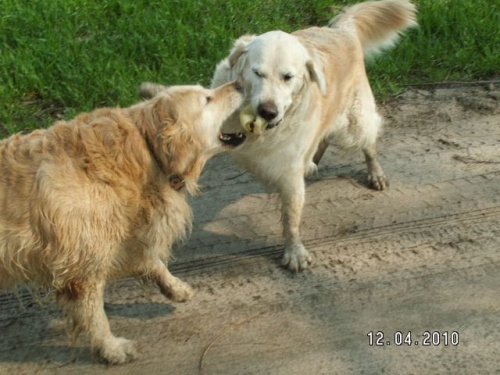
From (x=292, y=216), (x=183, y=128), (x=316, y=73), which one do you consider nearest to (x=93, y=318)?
(x=183, y=128)

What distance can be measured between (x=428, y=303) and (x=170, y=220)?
1.74m

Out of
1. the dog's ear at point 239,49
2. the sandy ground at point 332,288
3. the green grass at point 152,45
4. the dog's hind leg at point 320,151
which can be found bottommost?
the sandy ground at point 332,288

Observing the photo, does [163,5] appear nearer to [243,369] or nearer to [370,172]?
[370,172]

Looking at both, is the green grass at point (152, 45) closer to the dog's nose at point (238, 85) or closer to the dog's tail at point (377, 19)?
the dog's tail at point (377, 19)

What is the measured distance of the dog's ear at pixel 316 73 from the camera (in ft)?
14.1

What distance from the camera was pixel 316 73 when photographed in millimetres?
4305

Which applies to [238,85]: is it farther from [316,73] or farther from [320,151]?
[320,151]

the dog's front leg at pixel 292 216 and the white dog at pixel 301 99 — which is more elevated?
the white dog at pixel 301 99

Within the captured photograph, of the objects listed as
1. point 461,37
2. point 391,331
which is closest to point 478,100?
point 461,37

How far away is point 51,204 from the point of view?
3.20 meters

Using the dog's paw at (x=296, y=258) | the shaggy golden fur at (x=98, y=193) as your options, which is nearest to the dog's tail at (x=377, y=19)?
the dog's paw at (x=296, y=258)

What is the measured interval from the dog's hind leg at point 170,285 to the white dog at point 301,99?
0.77 meters

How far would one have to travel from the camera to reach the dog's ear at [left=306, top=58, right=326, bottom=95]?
429cm

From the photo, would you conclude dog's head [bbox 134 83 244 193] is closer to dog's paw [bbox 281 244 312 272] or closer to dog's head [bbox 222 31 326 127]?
dog's head [bbox 222 31 326 127]
